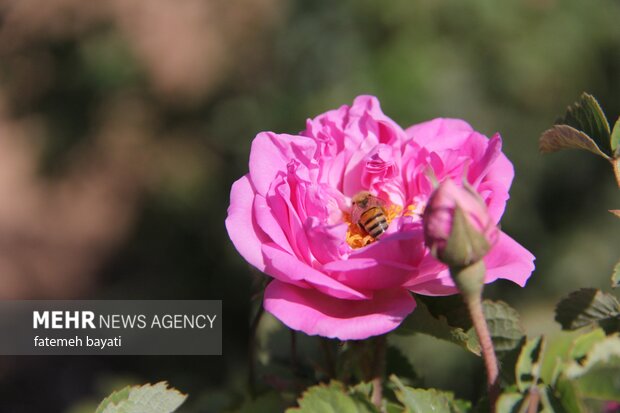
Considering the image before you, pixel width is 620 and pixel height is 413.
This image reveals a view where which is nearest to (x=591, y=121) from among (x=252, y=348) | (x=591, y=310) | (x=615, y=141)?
(x=615, y=141)

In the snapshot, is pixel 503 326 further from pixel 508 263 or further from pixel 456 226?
pixel 456 226

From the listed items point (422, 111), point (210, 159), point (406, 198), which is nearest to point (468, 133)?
point (406, 198)

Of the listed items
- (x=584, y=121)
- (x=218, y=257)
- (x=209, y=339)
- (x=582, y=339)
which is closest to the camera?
(x=582, y=339)

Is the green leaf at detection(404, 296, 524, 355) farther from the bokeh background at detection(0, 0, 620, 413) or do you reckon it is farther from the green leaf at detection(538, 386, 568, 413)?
the bokeh background at detection(0, 0, 620, 413)

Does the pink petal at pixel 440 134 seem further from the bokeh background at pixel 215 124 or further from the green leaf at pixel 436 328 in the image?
the bokeh background at pixel 215 124

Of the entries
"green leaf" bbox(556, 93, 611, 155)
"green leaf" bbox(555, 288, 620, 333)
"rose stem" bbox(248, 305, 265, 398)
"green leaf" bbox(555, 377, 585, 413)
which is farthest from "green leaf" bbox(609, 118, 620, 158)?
"rose stem" bbox(248, 305, 265, 398)

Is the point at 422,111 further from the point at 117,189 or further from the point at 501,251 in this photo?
the point at 117,189

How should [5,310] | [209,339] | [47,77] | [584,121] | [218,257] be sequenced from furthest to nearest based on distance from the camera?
[47,77] < [5,310] < [218,257] < [209,339] < [584,121]
